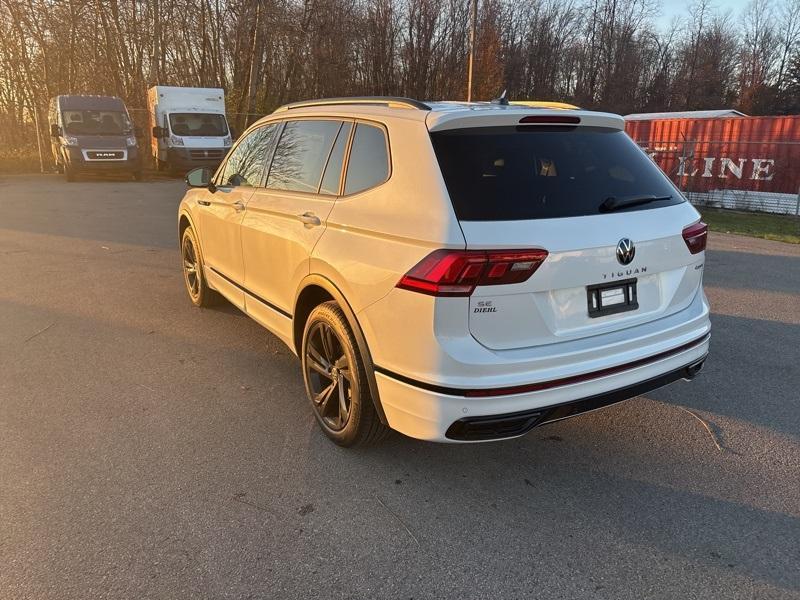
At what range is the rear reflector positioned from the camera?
9.64ft

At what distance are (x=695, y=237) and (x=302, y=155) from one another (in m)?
2.37

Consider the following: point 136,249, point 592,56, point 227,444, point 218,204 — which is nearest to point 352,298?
point 227,444

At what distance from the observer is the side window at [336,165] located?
3397 millimetres

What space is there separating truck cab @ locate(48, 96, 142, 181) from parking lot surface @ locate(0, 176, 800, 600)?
17408mm

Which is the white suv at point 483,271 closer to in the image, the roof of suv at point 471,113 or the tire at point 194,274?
the roof of suv at point 471,113

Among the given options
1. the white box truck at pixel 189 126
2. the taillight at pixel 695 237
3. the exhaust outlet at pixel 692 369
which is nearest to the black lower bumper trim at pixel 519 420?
the exhaust outlet at pixel 692 369

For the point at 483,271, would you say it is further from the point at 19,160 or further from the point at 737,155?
the point at 19,160

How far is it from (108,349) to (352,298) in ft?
9.70

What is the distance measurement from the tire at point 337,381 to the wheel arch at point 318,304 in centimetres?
7

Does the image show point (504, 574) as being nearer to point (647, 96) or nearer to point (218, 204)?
point (218, 204)

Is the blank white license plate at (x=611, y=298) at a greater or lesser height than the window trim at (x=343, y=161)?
lesser

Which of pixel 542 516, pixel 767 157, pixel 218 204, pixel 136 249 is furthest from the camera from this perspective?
pixel 767 157

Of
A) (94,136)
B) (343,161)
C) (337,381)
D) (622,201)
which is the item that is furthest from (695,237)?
(94,136)

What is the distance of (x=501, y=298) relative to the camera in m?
2.54
